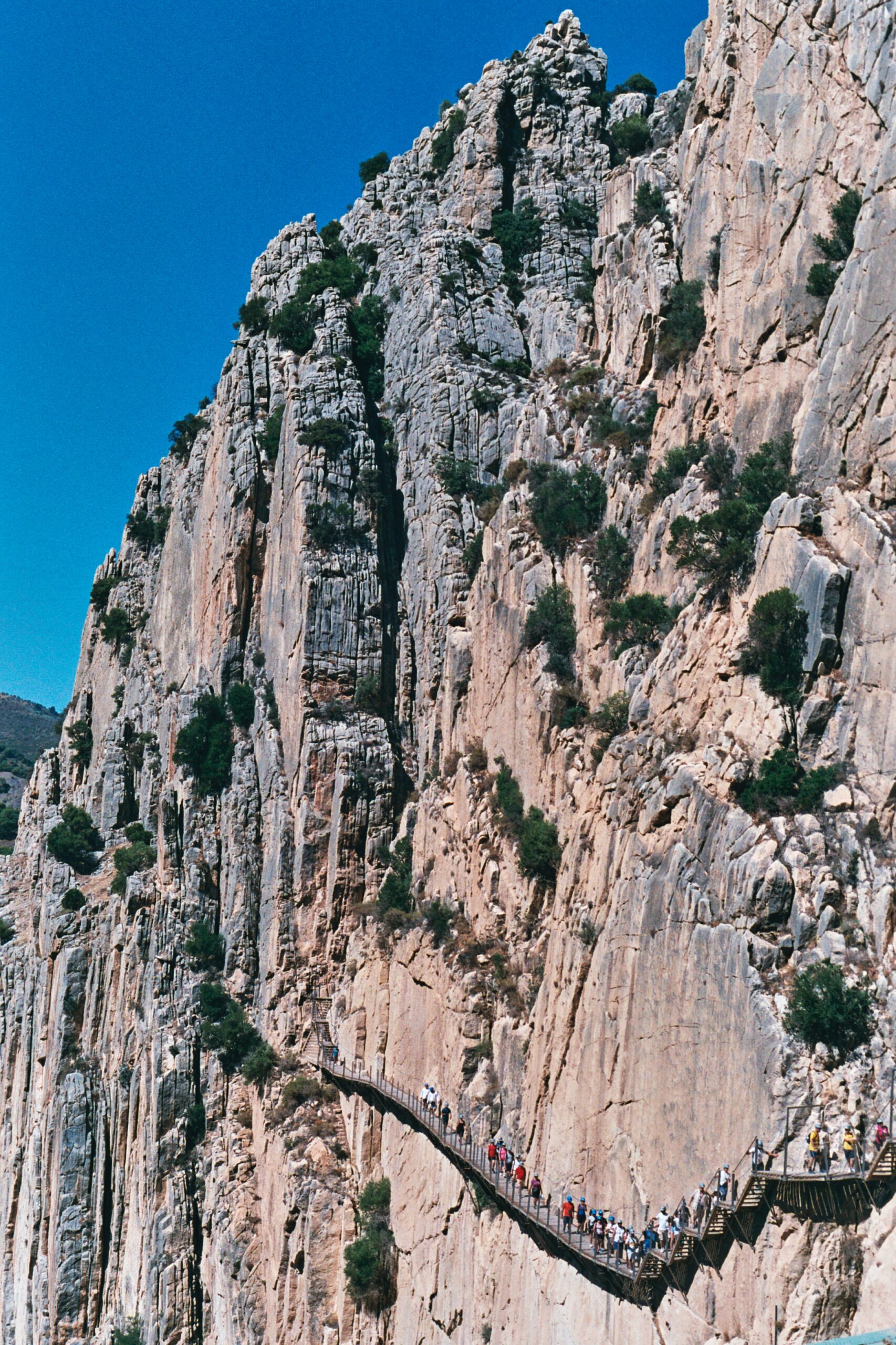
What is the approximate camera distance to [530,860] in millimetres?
39938

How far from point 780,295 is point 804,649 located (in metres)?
11.3

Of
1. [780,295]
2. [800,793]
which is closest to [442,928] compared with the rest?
[800,793]

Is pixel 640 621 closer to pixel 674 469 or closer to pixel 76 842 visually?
pixel 674 469

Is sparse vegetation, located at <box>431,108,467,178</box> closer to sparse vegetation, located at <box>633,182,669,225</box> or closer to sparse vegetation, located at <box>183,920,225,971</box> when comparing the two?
sparse vegetation, located at <box>633,182,669,225</box>

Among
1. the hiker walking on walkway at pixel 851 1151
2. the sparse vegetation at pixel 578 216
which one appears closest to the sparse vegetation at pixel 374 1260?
the hiker walking on walkway at pixel 851 1151

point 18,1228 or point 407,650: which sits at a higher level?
point 407,650

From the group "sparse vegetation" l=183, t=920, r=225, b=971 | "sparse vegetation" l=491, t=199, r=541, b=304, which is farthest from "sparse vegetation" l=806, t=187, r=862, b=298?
"sparse vegetation" l=183, t=920, r=225, b=971

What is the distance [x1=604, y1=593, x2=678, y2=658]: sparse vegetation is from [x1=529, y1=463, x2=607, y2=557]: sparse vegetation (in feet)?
16.2

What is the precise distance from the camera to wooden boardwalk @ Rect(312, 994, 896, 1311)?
23.6 meters

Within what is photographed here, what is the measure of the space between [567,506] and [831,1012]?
2260 centimetres

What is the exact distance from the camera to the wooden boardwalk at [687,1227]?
23.6m

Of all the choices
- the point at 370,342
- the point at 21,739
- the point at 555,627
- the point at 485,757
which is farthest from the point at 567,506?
the point at 21,739

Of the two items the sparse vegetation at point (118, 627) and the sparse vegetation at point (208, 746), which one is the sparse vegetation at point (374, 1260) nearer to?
the sparse vegetation at point (208, 746)

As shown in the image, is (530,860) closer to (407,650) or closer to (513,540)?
(513,540)
